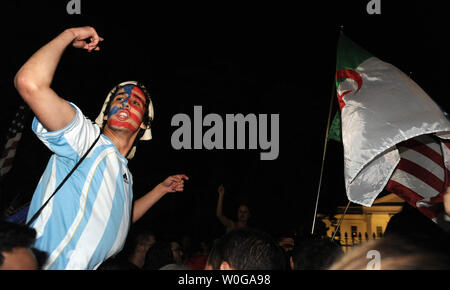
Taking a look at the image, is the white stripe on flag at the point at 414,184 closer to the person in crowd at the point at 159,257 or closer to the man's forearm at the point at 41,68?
the person in crowd at the point at 159,257

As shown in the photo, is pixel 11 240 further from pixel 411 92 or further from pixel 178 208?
pixel 178 208

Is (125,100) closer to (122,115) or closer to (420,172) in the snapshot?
(122,115)

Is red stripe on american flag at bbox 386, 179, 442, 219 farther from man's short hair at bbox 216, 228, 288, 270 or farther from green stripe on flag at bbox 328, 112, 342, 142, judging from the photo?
man's short hair at bbox 216, 228, 288, 270

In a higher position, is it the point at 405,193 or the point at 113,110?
the point at 113,110

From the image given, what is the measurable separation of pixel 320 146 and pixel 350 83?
12962 millimetres

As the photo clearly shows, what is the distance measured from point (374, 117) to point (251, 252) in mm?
2592

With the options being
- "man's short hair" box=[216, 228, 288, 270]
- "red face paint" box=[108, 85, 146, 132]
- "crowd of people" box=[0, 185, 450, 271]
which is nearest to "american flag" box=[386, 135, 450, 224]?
"crowd of people" box=[0, 185, 450, 271]

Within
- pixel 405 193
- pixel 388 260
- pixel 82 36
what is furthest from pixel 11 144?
pixel 405 193

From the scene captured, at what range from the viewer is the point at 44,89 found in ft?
5.85

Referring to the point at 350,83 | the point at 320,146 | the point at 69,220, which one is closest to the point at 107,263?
the point at 69,220

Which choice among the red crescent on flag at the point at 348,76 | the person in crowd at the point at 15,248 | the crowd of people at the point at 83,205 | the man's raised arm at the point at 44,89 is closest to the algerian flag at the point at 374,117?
the red crescent on flag at the point at 348,76

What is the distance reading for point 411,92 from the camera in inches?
146

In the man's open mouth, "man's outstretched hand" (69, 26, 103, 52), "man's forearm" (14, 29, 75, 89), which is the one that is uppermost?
"man's outstretched hand" (69, 26, 103, 52)

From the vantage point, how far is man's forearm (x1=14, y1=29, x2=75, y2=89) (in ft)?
5.74
